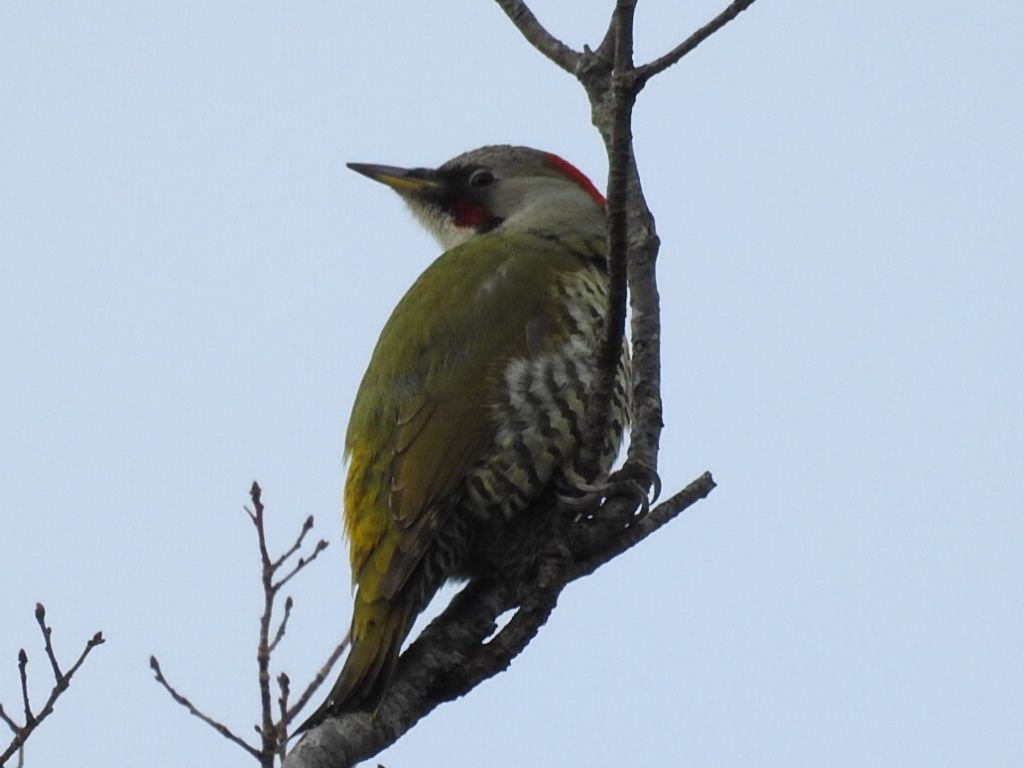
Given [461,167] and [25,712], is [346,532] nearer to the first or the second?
[25,712]

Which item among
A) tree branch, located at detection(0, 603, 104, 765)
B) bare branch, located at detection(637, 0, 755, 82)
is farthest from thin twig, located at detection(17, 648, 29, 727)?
bare branch, located at detection(637, 0, 755, 82)

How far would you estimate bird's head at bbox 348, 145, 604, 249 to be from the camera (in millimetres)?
6887

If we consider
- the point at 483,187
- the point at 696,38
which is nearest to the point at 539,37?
the point at 696,38

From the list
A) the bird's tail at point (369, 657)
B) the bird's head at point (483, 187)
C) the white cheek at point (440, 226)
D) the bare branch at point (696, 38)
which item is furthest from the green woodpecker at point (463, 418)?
the bare branch at point (696, 38)

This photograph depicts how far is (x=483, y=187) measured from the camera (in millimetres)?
7000

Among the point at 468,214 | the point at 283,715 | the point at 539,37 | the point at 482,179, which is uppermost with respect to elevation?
the point at 482,179

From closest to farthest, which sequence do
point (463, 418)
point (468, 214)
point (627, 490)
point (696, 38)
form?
point (696, 38) → point (627, 490) → point (463, 418) → point (468, 214)

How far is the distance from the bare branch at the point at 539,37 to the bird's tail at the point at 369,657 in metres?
1.84

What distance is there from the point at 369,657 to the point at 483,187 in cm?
291

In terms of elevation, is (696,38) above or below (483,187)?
below

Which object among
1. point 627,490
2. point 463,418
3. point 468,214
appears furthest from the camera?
point 468,214

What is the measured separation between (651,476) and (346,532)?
1.16 metres

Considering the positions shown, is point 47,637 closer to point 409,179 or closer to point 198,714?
point 198,714

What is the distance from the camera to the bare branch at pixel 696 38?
4035mm
